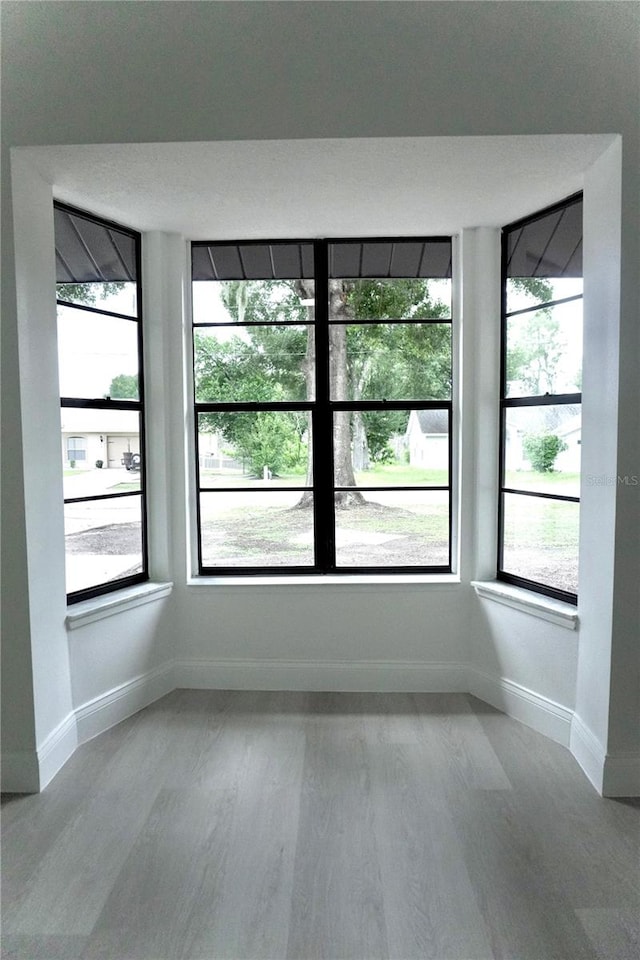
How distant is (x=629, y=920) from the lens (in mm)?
1934

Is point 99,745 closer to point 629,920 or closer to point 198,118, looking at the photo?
point 629,920

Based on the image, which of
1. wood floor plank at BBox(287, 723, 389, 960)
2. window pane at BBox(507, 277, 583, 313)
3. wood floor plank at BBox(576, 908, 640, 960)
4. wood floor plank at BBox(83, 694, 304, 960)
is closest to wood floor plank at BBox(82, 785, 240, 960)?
wood floor plank at BBox(83, 694, 304, 960)

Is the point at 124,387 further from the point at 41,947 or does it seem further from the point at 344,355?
the point at 41,947

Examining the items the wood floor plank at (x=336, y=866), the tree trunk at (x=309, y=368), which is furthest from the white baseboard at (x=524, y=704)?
the tree trunk at (x=309, y=368)

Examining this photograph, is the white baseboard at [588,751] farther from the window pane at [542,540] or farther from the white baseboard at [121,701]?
the white baseboard at [121,701]

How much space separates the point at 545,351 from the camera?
128 inches

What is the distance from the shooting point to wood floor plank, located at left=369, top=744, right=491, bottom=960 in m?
1.86

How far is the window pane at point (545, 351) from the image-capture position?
308 cm

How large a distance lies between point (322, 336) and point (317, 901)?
9.01ft

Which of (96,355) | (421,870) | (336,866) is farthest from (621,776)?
(96,355)

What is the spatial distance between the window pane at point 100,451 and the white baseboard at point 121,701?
102 centimetres

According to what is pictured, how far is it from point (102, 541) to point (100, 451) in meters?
0.48

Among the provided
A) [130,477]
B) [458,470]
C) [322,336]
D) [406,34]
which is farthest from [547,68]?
[130,477]

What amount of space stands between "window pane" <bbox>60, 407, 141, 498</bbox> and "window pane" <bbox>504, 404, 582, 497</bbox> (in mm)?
2072
